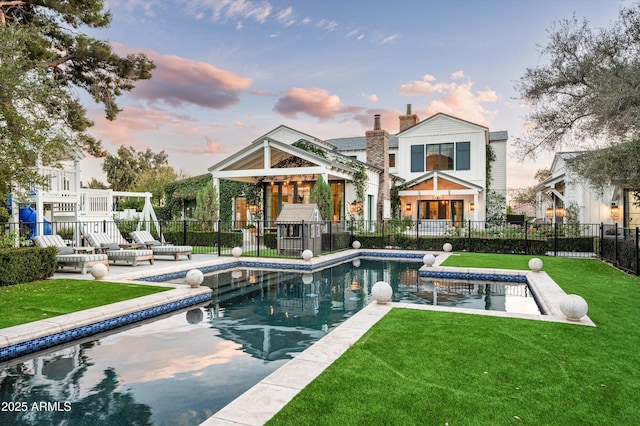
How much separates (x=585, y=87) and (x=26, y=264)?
1626 cm

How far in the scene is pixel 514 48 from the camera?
1795 centimetres

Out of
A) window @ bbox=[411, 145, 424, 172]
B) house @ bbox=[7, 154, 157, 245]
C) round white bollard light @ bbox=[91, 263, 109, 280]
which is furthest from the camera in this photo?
window @ bbox=[411, 145, 424, 172]

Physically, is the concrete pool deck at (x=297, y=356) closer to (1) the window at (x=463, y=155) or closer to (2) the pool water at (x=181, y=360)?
(2) the pool water at (x=181, y=360)

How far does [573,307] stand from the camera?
636 centimetres

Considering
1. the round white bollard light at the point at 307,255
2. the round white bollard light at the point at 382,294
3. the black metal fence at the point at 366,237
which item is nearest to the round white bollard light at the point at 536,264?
the black metal fence at the point at 366,237

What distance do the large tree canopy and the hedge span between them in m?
14.1

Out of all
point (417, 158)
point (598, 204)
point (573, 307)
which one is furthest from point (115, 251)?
point (598, 204)

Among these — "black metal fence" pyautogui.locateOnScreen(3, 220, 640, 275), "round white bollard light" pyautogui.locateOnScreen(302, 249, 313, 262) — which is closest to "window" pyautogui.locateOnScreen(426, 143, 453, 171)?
"black metal fence" pyautogui.locateOnScreen(3, 220, 640, 275)

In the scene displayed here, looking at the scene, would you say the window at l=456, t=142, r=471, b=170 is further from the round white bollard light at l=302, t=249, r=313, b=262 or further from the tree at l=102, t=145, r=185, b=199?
the tree at l=102, t=145, r=185, b=199

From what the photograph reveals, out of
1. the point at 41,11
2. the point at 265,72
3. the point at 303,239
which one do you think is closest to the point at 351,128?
the point at 265,72

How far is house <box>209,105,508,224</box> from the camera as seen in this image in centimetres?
2078

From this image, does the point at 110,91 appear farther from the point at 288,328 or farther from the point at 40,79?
the point at 288,328

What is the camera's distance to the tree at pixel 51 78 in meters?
8.70

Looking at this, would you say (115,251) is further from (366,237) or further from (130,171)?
(130,171)
